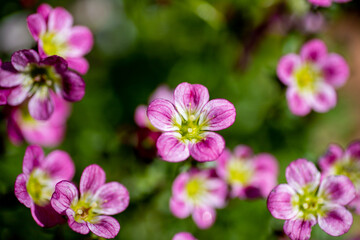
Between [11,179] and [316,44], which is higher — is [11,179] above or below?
below

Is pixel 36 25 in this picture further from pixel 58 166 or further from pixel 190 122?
pixel 190 122

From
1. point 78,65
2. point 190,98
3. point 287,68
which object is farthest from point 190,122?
point 287,68

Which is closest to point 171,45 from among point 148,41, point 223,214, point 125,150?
point 148,41

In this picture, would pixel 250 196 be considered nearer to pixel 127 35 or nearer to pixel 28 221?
pixel 28 221

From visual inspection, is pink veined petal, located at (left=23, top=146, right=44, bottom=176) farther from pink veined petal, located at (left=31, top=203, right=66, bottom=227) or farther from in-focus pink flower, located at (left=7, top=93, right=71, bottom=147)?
in-focus pink flower, located at (left=7, top=93, right=71, bottom=147)

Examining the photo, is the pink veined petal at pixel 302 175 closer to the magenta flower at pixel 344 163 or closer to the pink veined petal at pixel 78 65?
the magenta flower at pixel 344 163

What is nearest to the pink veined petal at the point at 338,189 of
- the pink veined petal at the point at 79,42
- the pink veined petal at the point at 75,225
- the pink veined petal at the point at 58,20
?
the pink veined petal at the point at 75,225

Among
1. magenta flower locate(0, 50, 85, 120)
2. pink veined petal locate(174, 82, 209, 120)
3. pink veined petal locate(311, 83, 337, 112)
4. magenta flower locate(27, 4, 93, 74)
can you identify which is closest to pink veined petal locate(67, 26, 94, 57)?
magenta flower locate(27, 4, 93, 74)
